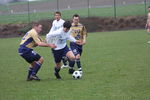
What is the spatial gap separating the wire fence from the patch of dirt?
223 cm

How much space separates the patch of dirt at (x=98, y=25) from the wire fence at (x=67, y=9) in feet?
7.33

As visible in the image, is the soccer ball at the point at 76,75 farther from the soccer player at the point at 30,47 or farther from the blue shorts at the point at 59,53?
the soccer player at the point at 30,47

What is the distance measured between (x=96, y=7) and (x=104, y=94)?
41757 mm

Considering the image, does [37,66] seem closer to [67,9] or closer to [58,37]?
[58,37]

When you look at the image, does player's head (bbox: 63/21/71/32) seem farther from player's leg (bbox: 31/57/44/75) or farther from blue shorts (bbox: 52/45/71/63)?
player's leg (bbox: 31/57/44/75)

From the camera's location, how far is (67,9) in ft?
157

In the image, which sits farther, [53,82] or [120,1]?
[120,1]

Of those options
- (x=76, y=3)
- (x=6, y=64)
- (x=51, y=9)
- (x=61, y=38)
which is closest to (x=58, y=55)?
(x=61, y=38)

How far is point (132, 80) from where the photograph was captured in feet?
35.3

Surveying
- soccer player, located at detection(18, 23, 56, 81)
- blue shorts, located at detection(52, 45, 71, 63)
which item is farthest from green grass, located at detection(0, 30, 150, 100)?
blue shorts, located at detection(52, 45, 71, 63)

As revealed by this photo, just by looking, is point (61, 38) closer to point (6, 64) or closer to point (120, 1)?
point (6, 64)

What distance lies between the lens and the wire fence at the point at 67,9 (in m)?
41.7

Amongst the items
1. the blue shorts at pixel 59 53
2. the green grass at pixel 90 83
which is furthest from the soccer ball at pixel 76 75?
the blue shorts at pixel 59 53

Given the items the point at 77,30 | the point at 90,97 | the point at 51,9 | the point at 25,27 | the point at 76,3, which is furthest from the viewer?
the point at 76,3
